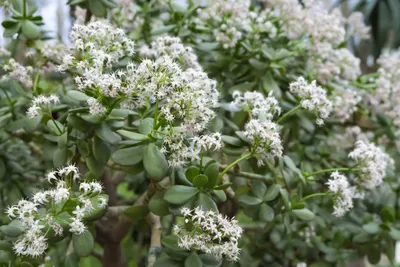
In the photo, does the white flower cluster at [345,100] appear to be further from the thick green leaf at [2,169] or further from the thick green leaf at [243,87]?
the thick green leaf at [2,169]

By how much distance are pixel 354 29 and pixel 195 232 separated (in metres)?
1.12

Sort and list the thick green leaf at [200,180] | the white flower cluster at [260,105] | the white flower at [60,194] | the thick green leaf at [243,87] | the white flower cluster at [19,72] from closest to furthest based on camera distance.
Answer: the white flower at [60,194], the thick green leaf at [200,180], the white flower cluster at [260,105], the white flower cluster at [19,72], the thick green leaf at [243,87]

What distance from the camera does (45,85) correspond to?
1160mm

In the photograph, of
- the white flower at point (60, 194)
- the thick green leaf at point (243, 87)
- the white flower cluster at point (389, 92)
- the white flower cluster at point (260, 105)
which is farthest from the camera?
the white flower cluster at point (389, 92)

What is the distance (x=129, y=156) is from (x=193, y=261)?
0.20 m

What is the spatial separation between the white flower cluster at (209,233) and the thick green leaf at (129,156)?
0.37ft

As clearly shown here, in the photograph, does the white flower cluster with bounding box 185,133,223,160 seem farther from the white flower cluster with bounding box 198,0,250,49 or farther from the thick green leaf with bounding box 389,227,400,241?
the thick green leaf with bounding box 389,227,400,241

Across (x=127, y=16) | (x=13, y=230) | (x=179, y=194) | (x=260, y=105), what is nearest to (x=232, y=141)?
(x=260, y=105)

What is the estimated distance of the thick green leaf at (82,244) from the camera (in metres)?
0.83

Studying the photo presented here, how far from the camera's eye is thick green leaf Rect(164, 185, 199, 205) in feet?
2.77

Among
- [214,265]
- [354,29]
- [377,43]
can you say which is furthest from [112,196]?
[377,43]

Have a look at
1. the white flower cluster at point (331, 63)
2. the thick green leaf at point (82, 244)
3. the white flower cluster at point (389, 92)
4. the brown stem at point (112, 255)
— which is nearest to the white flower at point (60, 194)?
the thick green leaf at point (82, 244)

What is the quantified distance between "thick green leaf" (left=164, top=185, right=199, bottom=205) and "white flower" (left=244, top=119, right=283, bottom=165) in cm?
14

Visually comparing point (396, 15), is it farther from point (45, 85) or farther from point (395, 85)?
point (45, 85)
